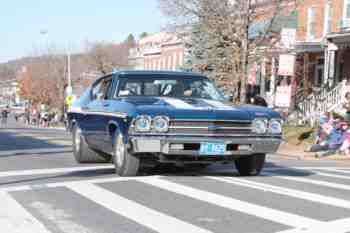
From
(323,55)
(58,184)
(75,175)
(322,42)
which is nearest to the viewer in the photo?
(58,184)

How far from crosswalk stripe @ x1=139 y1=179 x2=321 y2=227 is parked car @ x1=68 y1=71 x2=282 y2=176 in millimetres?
547

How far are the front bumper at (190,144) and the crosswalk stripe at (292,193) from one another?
0.47 metres

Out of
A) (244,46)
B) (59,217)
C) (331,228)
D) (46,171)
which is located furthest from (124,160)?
(244,46)

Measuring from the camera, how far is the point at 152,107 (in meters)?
9.68

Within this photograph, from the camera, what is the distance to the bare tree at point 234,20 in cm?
A: 2618

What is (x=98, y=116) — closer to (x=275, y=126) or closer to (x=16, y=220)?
(x=275, y=126)

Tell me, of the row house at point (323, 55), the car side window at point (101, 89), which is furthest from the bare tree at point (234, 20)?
the car side window at point (101, 89)

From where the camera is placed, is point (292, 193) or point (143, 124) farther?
point (143, 124)

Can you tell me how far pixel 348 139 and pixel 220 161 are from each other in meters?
8.19

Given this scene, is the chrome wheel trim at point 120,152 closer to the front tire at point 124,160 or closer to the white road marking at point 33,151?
the front tire at point 124,160

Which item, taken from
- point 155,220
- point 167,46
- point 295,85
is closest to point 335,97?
point 295,85

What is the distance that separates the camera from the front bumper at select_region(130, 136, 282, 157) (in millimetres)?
9594

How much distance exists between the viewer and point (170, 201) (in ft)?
26.3

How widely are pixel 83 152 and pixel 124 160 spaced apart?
8.67 ft
